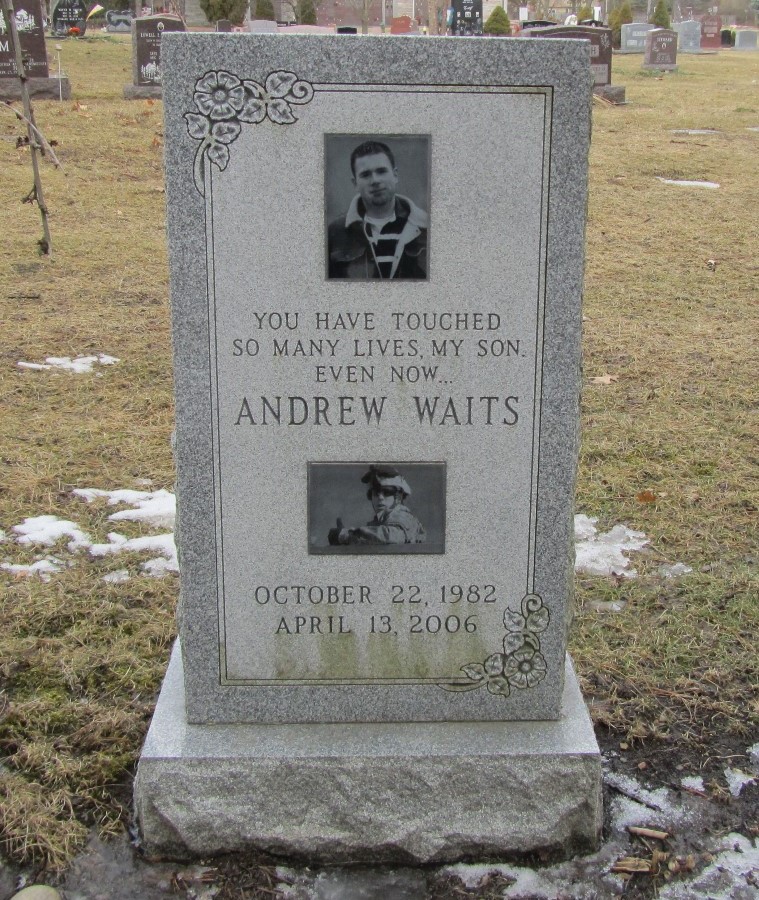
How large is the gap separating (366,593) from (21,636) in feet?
4.47

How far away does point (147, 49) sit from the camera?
15.9 m

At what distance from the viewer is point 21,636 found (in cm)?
331

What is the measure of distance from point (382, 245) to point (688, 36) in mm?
37572

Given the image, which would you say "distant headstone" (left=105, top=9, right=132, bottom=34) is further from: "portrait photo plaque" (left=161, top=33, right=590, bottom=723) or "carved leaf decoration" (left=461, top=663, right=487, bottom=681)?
"carved leaf decoration" (left=461, top=663, right=487, bottom=681)

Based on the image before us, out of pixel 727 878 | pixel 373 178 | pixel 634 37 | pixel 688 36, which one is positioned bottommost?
pixel 727 878

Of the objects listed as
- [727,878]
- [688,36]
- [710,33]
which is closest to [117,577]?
[727,878]

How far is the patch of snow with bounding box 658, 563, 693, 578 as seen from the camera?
373cm

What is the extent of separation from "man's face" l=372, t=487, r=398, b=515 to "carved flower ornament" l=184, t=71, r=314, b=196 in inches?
33.2

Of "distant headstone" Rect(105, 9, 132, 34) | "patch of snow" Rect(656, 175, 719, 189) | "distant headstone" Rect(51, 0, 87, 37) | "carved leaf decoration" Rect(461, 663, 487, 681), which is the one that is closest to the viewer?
"carved leaf decoration" Rect(461, 663, 487, 681)

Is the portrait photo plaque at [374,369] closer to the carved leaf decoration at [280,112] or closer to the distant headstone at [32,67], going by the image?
the carved leaf decoration at [280,112]

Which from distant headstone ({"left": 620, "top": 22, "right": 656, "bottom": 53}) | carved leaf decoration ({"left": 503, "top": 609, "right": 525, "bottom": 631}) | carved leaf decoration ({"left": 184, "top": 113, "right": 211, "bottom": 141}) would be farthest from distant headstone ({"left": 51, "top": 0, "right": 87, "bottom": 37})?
carved leaf decoration ({"left": 503, "top": 609, "right": 525, "bottom": 631})

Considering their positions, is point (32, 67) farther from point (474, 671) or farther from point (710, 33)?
point (710, 33)

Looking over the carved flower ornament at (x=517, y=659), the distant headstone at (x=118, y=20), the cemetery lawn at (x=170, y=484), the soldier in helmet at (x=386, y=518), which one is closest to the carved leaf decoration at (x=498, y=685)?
the carved flower ornament at (x=517, y=659)

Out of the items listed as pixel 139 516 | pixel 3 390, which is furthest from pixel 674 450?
pixel 3 390
